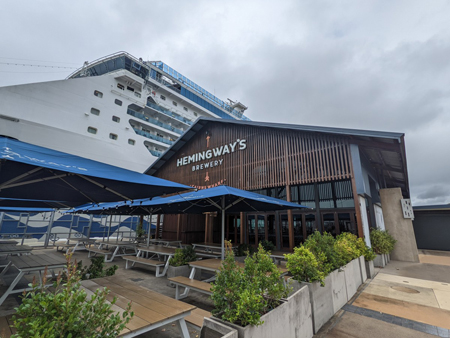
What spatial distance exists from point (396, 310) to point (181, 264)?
16.7 feet

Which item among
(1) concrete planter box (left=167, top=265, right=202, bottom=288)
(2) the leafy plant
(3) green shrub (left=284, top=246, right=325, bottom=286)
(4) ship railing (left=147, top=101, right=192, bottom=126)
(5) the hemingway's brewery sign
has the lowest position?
(1) concrete planter box (left=167, top=265, right=202, bottom=288)

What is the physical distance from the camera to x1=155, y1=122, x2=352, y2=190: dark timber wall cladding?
28.0 ft

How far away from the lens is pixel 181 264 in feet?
19.1

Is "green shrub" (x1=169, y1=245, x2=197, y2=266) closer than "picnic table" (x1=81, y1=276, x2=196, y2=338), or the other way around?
"picnic table" (x1=81, y1=276, x2=196, y2=338)

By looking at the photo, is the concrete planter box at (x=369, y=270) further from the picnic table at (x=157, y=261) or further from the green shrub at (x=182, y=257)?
the picnic table at (x=157, y=261)

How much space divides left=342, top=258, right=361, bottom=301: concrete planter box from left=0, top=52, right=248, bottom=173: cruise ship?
2292 cm

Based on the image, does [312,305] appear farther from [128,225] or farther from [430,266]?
[128,225]

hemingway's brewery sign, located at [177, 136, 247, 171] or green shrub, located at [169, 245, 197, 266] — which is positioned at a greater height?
hemingway's brewery sign, located at [177, 136, 247, 171]

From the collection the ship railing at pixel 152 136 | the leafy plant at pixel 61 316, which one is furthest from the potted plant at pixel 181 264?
the ship railing at pixel 152 136

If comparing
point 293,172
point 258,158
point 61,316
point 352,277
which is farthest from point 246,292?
point 258,158

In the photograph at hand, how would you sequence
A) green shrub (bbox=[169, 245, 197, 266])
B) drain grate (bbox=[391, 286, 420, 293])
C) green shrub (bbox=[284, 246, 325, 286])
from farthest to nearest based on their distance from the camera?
1. green shrub (bbox=[169, 245, 197, 266])
2. drain grate (bbox=[391, 286, 420, 293])
3. green shrub (bbox=[284, 246, 325, 286])

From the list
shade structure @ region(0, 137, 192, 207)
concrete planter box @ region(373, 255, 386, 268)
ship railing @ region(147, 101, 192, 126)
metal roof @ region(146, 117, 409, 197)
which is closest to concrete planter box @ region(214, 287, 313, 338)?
shade structure @ region(0, 137, 192, 207)

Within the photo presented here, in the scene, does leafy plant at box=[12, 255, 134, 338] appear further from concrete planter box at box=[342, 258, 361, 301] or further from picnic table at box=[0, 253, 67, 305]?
concrete planter box at box=[342, 258, 361, 301]

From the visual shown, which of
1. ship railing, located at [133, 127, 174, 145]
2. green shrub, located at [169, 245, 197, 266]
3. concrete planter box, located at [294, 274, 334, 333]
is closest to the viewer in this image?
concrete planter box, located at [294, 274, 334, 333]
